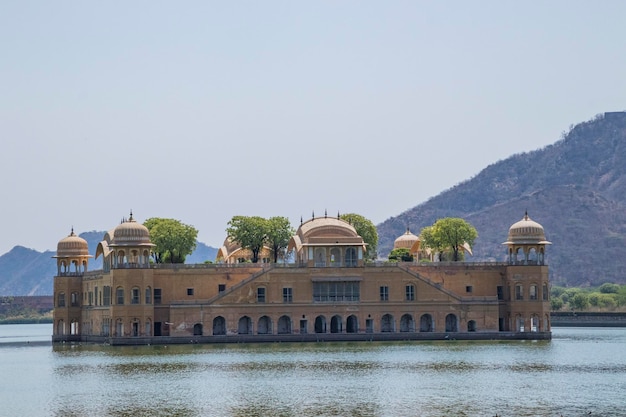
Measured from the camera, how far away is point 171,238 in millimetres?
112875

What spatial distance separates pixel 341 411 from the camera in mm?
52906

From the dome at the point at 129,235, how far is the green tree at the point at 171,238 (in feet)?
37.4

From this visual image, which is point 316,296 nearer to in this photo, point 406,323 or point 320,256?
point 320,256

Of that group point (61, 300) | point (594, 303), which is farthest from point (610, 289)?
point (61, 300)

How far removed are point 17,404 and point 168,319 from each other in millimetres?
43383

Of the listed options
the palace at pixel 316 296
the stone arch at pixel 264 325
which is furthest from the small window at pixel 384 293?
the stone arch at pixel 264 325

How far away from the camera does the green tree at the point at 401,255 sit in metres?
118

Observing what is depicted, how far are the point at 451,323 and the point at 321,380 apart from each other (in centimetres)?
4053

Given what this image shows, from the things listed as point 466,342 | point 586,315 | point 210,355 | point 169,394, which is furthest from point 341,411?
point 586,315

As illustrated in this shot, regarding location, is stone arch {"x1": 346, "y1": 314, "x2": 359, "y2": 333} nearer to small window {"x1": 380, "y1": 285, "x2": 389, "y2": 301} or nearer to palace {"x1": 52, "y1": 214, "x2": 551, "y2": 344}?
palace {"x1": 52, "y1": 214, "x2": 551, "y2": 344}

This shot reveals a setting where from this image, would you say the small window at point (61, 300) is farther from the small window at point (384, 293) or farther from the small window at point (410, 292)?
the small window at point (410, 292)

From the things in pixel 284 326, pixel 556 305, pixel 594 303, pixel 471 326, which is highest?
pixel 594 303

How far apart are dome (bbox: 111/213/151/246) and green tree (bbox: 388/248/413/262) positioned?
85.8 feet

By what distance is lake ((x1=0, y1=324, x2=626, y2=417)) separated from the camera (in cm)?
5438
